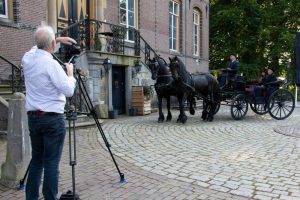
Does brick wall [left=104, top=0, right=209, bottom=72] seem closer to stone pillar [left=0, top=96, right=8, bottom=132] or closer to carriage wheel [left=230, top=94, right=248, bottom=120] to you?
carriage wheel [left=230, top=94, right=248, bottom=120]

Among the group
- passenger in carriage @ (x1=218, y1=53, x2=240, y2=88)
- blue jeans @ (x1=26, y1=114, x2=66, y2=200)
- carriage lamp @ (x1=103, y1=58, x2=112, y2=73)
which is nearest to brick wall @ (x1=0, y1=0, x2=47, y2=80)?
carriage lamp @ (x1=103, y1=58, x2=112, y2=73)

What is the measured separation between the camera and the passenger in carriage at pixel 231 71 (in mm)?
12945

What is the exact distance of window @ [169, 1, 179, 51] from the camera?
21.1 m

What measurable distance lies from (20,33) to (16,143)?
7437 mm

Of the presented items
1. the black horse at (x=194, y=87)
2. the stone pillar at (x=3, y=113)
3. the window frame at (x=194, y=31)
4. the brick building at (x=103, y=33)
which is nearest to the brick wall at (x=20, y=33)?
the brick building at (x=103, y=33)

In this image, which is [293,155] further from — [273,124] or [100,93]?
[100,93]

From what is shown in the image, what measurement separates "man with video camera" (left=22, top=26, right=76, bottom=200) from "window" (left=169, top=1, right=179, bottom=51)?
1763cm

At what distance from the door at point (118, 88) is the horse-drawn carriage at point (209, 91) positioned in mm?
2534

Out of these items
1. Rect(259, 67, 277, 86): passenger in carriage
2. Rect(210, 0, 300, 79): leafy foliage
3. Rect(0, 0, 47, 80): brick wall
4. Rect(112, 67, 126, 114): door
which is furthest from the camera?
Rect(210, 0, 300, 79): leafy foliage

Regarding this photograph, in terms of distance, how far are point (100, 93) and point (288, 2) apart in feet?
67.2

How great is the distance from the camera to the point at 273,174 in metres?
5.82

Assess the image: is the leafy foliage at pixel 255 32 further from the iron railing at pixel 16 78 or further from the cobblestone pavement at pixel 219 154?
the iron railing at pixel 16 78

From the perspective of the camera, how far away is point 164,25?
65.6 feet

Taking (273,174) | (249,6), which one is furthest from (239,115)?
(249,6)
